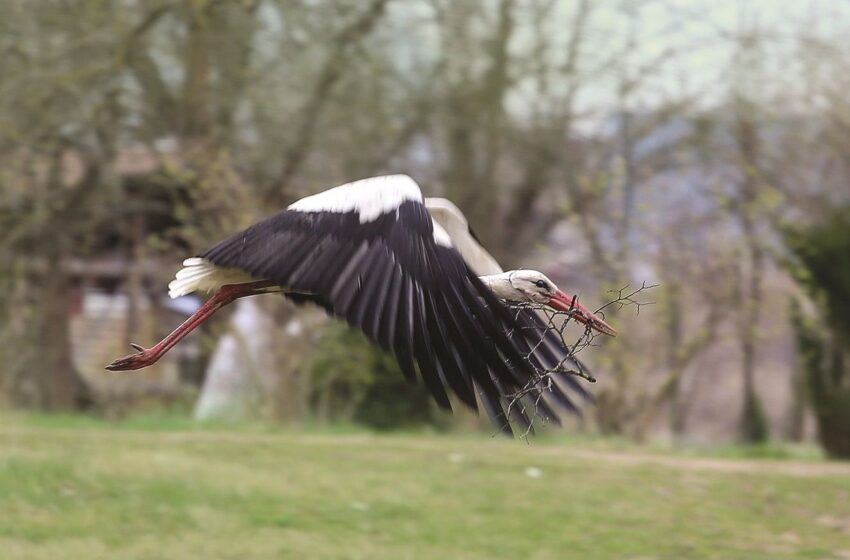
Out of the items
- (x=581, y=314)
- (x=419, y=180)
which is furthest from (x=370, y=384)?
(x=581, y=314)

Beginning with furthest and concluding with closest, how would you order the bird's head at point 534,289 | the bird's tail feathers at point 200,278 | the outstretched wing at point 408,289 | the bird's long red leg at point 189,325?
the bird's tail feathers at point 200,278 → the bird's long red leg at point 189,325 → the bird's head at point 534,289 → the outstretched wing at point 408,289

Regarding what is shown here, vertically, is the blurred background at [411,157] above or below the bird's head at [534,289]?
above

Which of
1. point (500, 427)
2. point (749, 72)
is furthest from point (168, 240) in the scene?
point (500, 427)

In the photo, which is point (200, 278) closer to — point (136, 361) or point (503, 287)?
point (136, 361)

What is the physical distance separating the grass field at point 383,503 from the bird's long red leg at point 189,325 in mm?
1416

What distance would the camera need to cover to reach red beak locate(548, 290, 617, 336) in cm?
Result: 440

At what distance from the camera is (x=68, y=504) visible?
275 inches

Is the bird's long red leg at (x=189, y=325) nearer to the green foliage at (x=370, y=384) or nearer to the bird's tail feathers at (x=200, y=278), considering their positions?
the bird's tail feathers at (x=200, y=278)

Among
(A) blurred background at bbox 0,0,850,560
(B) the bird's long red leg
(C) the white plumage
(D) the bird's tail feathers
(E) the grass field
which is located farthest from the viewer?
(A) blurred background at bbox 0,0,850,560

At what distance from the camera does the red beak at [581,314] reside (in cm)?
440

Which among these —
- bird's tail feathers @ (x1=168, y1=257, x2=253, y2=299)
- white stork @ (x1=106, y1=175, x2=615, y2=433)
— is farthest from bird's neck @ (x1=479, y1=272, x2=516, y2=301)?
bird's tail feathers @ (x1=168, y1=257, x2=253, y2=299)

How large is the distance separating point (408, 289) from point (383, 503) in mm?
3855

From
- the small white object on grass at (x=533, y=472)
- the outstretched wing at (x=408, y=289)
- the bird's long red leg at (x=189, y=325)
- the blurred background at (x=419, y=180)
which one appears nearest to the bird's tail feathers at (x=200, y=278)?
the bird's long red leg at (x=189, y=325)

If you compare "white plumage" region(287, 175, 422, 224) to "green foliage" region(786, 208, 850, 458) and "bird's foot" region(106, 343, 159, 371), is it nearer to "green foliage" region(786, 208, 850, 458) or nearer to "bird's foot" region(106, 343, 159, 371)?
"bird's foot" region(106, 343, 159, 371)
